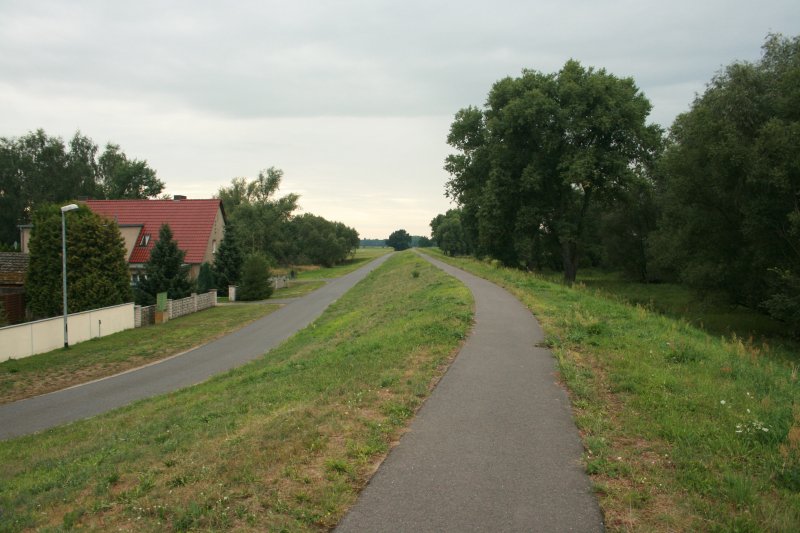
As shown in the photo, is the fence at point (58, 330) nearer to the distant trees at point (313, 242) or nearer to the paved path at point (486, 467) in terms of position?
the paved path at point (486, 467)

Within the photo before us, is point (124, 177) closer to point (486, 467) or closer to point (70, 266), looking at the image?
point (70, 266)

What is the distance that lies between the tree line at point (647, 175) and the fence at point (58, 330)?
970 inches

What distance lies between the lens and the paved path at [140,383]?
45.1 ft

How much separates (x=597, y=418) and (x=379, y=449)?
114 inches

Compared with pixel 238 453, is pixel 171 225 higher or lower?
higher

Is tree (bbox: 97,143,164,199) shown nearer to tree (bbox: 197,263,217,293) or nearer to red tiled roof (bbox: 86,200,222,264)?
red tiled roof (bbox: 86,200,222,264)

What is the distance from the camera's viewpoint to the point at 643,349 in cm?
1047

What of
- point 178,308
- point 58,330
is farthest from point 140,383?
point 178,308

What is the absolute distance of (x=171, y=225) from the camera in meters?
44.8

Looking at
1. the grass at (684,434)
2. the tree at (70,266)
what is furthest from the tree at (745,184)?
the tree at (70,266)

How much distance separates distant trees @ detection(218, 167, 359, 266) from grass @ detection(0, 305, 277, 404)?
58.2 feet

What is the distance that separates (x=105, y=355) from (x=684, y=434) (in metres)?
21.8

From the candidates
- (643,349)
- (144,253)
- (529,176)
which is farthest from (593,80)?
(144,253)

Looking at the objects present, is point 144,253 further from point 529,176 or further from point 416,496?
point 416,496
